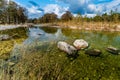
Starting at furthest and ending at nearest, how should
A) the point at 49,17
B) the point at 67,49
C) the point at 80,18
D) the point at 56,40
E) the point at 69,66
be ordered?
1. the point at 49,17
2. the point at 80,18
3. the point at 67,49
4. the point at 56,40
5. the point at 69,66

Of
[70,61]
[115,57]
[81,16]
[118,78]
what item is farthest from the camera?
[81,16]

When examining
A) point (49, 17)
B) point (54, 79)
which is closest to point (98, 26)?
point (54, 79)

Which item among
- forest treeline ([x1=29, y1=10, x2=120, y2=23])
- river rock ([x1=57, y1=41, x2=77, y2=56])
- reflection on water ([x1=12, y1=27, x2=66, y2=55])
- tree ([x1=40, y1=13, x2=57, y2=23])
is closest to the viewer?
reflection on water ([x1=12, y1=27, x2=66, y2=55])

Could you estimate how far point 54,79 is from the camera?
21.9ft

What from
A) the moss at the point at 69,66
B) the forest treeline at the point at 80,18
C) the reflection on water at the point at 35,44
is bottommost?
the moss at the point at 69,66

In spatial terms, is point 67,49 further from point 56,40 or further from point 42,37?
point 42,37

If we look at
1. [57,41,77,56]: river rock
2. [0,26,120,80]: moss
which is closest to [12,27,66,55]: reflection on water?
[0,26,120,80]: moss

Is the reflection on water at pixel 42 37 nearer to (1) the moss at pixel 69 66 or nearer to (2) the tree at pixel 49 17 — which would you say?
(1) the moss at pixel 69 66

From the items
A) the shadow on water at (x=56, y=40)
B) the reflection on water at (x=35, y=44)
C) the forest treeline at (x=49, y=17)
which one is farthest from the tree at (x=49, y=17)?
the reflection on water at (x=35, y=44)

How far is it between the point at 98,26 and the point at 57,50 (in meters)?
Answer: 32.5

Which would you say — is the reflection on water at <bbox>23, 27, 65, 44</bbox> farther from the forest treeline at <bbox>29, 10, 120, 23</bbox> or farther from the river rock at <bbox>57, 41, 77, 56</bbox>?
the forest treeline at <bbox>29, 10, 120, 23</bbox>

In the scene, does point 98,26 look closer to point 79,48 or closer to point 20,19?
point 79,48

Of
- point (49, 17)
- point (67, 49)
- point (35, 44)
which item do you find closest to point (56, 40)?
point (67, 49)

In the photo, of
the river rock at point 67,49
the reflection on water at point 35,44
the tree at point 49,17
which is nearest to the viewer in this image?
the reflection on water at point 35,44
